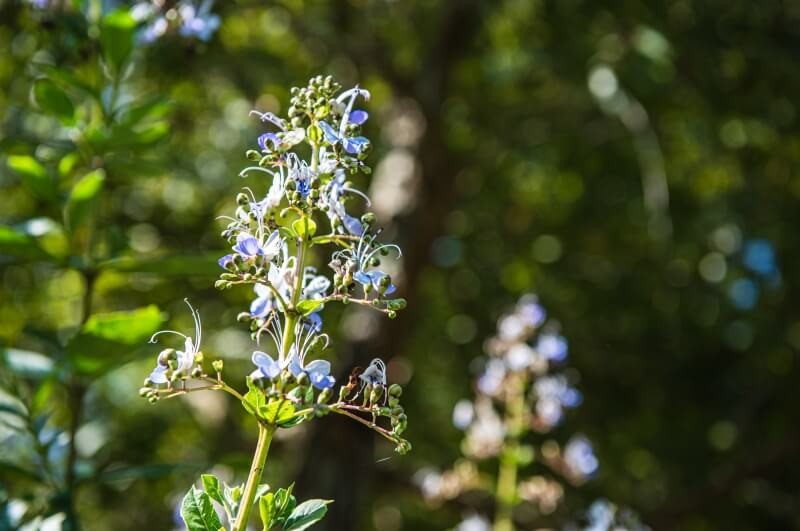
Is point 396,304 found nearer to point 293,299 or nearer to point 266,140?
point 293,299

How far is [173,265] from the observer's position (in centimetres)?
148

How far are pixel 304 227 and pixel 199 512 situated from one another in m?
0.30

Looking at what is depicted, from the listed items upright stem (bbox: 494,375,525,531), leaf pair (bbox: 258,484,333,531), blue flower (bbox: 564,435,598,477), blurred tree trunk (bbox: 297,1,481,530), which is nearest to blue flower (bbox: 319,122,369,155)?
leaf pair (bbox: 258,484,333,531)

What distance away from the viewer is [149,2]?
187 centimetres

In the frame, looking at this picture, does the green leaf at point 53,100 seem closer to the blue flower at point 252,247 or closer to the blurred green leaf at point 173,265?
the blurred green leaf at point 173,265

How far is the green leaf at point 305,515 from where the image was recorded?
90cm

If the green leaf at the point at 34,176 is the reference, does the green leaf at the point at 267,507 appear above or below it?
below

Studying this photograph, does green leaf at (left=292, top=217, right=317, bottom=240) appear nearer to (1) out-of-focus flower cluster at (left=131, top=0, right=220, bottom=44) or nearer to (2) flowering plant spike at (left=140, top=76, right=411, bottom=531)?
(2) flowering plant spike at (left=140, top=76, right=411, bottom=531)

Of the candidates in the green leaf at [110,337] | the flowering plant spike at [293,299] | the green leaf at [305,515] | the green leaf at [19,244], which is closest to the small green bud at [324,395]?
the flowering plant spike at [293,299]

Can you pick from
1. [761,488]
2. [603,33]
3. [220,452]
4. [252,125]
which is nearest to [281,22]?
[252,125]

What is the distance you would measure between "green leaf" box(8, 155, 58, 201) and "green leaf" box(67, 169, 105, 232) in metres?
0.04

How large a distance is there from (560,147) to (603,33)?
1.98 ft

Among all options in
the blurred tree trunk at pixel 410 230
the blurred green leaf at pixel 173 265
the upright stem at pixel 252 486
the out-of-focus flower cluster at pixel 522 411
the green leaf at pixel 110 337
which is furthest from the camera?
the blurred tree trunk at pixel 410 230

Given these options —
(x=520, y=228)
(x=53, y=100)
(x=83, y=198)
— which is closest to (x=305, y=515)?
(x=83, y=198)
